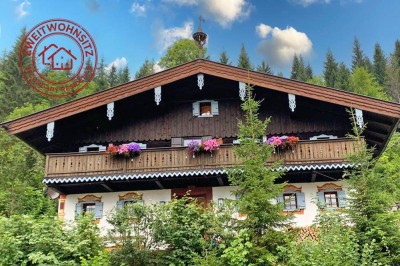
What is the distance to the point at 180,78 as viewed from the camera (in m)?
17.7

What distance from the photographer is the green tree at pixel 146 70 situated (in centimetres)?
6688

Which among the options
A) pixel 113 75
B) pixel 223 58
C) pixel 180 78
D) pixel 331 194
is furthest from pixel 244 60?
pixel 331 194

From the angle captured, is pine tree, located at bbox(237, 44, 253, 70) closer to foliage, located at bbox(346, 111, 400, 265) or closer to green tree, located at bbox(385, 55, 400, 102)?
green tree, located at bbox(385, 55, 400, 102)

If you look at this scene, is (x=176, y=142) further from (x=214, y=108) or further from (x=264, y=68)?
(x=264, y=68)

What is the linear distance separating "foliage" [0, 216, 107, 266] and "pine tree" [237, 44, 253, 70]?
53.2 meters

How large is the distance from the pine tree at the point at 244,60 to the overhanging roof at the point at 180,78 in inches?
1787

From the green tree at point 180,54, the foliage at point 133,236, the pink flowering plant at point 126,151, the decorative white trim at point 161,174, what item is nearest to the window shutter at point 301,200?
the decorative white trim at point 161,174

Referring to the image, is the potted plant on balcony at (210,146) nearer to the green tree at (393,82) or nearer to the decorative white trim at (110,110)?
the decorative white trim at (110,110)

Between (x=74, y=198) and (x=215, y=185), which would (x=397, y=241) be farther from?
(x=74, y=198)

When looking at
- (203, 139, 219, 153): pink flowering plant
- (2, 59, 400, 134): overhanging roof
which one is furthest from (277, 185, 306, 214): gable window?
(2, 59, 400, 134): overhanging roof

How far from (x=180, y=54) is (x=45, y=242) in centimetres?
3466

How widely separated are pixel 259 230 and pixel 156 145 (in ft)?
28.7

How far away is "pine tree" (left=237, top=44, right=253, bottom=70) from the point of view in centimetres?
6355

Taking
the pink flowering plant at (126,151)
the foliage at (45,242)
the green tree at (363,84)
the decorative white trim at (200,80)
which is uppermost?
the green tree at (363,84)
